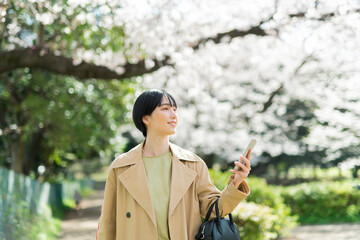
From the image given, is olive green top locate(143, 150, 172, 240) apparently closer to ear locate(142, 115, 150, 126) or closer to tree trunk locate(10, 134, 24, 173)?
ear locate(142, 115, 150, 126)

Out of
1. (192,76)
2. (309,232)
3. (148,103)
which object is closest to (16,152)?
(192,76)

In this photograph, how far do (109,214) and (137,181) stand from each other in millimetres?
330

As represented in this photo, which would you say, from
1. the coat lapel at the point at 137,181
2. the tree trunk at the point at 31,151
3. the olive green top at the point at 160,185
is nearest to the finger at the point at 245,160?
the olive green top at the point at 160,185

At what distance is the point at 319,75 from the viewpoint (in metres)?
20.6

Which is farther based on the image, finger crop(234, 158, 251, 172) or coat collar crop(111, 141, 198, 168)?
coat collar crop(111, 141, 198, 168)

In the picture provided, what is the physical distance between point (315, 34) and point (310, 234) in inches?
204

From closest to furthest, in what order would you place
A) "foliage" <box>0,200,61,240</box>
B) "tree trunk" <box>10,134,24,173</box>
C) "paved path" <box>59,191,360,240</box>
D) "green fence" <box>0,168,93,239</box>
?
"green fence" <box>0,168,93,239</box>, "foliage" <box>0,200,61,240</box>, "paved path" <box>59,191,360,240</box>, "tree trunk" <box>10,134,24,173</box>

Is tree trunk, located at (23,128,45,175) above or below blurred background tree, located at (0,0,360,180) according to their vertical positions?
below

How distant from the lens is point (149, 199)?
3.16 meters

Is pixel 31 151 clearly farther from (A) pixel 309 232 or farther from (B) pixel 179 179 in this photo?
(B) pixel 179 179

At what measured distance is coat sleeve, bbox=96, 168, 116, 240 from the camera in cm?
333

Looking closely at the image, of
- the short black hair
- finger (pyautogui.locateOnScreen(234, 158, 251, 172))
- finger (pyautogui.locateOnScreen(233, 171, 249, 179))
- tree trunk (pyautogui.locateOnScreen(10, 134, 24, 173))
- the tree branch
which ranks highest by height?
the tree branch

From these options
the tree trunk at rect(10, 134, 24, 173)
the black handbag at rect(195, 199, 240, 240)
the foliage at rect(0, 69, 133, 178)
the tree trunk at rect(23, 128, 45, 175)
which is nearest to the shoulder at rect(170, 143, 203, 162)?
the black handbag at rect(195, 199, 240, 240)

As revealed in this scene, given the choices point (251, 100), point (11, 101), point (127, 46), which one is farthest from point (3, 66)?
point (251, 100)
